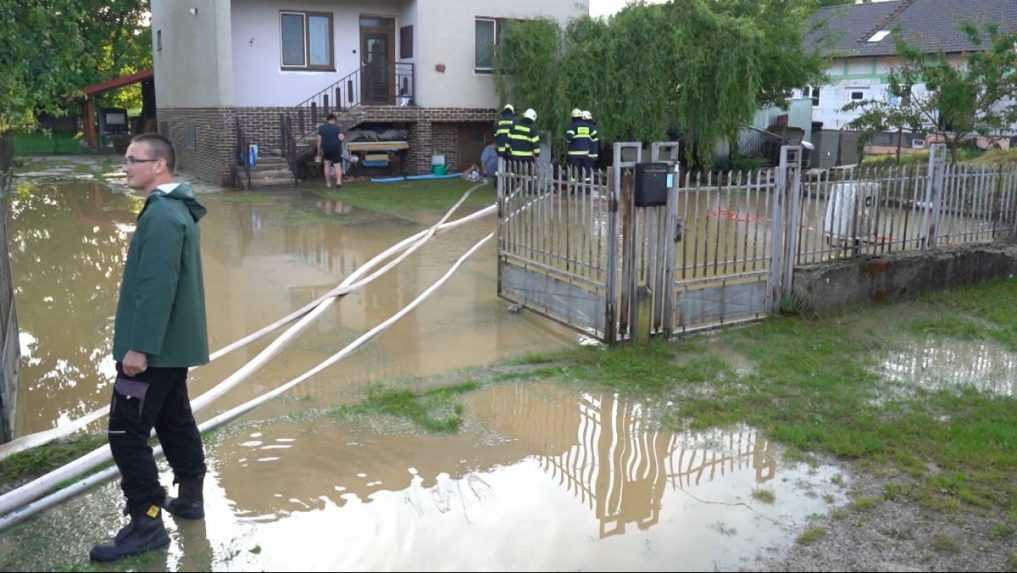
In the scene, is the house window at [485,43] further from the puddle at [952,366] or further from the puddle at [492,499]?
the puddle at [492,499]

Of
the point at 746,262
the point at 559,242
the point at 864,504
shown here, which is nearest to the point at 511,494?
the point at 864,504

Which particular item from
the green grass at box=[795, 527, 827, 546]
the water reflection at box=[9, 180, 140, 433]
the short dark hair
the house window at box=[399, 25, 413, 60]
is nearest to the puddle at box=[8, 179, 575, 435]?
the water reflection at box=[9, 180, 140, 433]

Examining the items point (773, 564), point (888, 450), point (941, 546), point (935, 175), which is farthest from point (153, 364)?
point (935, 175)

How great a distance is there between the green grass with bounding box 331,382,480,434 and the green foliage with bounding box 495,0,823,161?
43.4ft

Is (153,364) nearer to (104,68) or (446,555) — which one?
(446,555)

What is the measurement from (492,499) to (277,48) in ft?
62.0

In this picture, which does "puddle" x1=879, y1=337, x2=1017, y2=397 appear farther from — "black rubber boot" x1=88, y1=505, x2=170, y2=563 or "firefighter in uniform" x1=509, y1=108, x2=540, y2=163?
"firefighter in uniform" x1=509, y1=108, x2=540, y2=163

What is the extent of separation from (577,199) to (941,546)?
3.97 m

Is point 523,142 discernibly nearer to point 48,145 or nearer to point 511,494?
point 511,494

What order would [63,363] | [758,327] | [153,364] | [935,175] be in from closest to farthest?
[153,364]
[63,363]
[758,327]
[935,175]

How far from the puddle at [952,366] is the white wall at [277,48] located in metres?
17.4

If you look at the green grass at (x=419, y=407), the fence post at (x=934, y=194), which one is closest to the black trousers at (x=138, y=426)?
the green grass at (x=419, y=407)

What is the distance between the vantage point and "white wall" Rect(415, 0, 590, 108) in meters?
21.4

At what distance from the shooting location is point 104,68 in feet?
128
